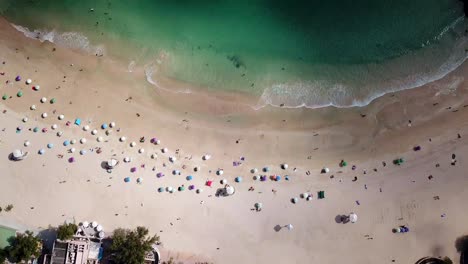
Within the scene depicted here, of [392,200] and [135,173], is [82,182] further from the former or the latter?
[392,200]

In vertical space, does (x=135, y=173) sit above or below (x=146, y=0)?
below

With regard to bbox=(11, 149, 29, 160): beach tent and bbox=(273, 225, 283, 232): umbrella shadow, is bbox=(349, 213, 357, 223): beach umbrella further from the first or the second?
bbox=(11, 149, 29, 160): beach tent

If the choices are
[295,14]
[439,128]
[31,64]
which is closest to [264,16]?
[295,14]

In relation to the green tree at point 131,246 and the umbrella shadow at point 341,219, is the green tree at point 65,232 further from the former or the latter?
the umbrella shadow at point 341,219

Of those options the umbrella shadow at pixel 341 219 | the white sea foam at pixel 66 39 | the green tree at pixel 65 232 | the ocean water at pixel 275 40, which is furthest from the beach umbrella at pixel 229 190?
the white sea foam at pixel 66 39

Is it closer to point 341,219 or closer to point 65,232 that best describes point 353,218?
point 341,219

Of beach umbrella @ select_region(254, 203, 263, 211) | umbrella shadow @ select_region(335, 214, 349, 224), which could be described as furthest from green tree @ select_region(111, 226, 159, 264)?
umbrella shadow @ select_region(335, 214, 349, 224)
